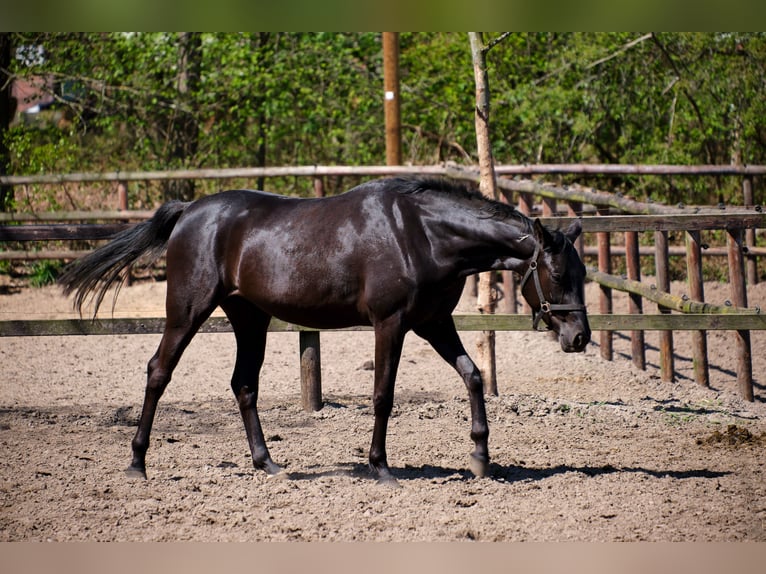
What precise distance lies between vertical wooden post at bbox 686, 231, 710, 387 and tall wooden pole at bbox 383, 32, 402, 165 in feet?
19.7

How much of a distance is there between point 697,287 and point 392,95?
6.32 m

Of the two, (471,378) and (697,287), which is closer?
(471,378)

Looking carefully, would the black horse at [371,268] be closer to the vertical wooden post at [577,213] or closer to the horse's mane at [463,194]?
the horse's mane at [463,194]

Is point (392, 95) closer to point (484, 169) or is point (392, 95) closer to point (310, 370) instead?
point (484, 169)

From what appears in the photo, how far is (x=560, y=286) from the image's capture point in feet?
15.7

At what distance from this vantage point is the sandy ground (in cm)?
418

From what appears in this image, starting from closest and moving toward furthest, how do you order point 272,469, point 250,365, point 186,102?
point 272,469, point 250,365, point 186,102

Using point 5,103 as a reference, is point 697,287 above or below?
below

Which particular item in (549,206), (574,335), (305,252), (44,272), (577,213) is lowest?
(574,335)

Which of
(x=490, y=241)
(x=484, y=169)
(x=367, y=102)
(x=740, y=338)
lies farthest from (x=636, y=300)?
(x=367, y=102)

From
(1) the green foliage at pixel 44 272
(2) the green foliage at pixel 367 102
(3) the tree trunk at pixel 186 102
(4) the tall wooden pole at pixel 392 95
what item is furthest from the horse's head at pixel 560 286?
(3) the tree trunk at pixel 186 102

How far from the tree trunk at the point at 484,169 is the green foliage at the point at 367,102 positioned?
751 centimetres

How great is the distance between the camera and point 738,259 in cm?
711
